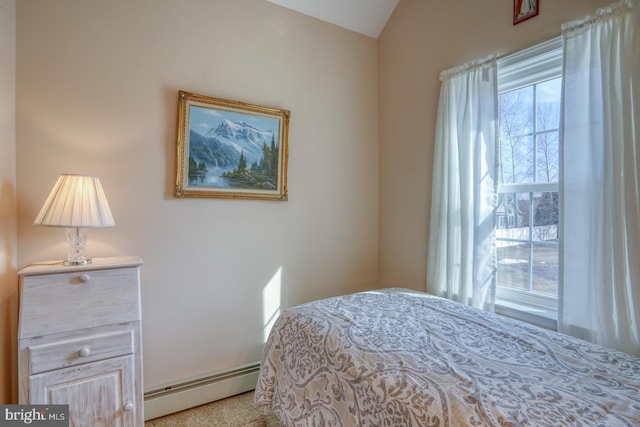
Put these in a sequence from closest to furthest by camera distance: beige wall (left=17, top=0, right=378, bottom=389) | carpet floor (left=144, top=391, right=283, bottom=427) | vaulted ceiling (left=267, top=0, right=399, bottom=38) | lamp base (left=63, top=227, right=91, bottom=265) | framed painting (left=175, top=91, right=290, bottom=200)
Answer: lamp base (left=63, top=227, right=91, bottom=265) → beige wall (left=17, top=0, right=378, bottom=389) → carpet floor (left=144, top=391, right=283, bottom=427) → framed painting (left=175, top=91, right=290, bottom=200) → vaulted ceiling (left=267, top=0, right=399, bottom=38)

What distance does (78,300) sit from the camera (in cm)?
142

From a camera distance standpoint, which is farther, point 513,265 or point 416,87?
point 416,87

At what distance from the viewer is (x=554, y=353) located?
116 cm

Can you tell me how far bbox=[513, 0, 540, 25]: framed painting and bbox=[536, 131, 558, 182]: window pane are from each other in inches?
24.9

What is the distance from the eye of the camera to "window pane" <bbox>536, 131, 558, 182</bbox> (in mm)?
1689

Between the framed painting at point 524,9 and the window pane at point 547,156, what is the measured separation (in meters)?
0.63

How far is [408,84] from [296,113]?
0.89 meters

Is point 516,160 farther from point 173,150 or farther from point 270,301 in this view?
point 173,150

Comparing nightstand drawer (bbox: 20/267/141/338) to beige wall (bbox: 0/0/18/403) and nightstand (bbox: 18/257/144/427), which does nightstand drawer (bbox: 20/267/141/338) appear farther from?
beige wall (bbox: 0/0/18/403)

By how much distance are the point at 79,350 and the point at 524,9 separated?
110 inches

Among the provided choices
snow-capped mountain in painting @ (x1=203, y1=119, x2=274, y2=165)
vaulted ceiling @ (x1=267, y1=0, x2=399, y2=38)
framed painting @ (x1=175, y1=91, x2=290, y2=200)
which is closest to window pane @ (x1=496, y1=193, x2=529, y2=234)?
framed painting @ (x1=175, y1=91, x2=290, y2=200)

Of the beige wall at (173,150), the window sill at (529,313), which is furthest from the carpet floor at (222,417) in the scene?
the window sill at (529,313)

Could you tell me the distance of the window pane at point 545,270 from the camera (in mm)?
1680

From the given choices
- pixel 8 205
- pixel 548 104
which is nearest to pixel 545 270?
pixel 548 104
